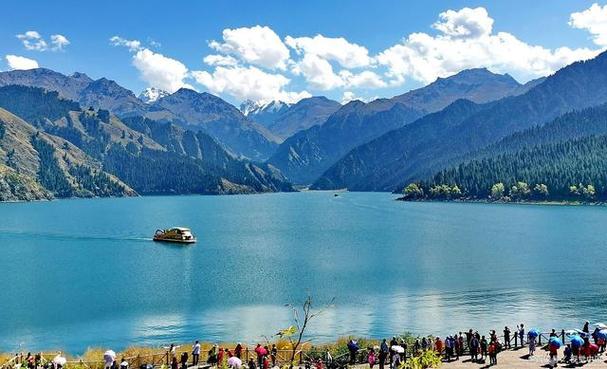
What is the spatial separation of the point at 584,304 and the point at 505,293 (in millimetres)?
12870

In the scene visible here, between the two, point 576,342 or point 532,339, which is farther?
point 532,339

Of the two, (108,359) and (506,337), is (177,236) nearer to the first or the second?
(108,359)

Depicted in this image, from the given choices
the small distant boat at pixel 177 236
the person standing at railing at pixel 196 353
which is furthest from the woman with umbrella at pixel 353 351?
the small distant boat at pixel 177 236

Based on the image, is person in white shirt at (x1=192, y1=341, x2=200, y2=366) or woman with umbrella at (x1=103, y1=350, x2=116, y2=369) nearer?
woman with umbrella at (x1=103, y1=350, x2=116, y2=369)

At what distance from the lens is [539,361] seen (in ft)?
168

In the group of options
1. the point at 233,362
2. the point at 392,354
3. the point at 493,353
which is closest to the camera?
the point at 233,362

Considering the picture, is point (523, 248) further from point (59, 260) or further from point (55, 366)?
point (55, 366)

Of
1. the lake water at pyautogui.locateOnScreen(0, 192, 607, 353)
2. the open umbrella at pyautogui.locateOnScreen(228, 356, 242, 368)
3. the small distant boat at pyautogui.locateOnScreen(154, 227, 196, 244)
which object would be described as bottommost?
the lake water at pyautogui.locateOnScreen(0, 192, 607, 353)

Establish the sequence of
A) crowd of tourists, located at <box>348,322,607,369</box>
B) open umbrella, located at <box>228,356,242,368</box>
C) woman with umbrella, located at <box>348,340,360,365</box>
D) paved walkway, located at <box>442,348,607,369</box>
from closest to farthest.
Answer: open umbrella, located at <box>228,356,242,368</box>
paved walkway, located at <box>442,348,607,369</box>
crowd of tourists, located at <box>348,322,607,369</box>
woman with umbrella, located at <box>348,340,360,365</box>

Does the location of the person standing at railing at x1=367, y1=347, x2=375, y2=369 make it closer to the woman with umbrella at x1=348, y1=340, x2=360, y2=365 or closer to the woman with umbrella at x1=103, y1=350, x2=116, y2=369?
the woman with umbrella at x1=348, y1=340, x2=360, y2=365

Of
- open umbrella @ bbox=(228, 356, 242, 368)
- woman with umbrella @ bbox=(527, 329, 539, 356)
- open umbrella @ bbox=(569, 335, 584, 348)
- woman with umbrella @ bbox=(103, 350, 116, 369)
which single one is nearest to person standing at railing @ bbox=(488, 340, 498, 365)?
woman with umbrella @ bbox=(527, 329, 539, 356)

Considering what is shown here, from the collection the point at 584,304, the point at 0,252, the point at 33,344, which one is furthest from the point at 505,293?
the point at 0,252

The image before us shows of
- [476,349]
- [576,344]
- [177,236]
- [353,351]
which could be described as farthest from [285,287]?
[177,236]

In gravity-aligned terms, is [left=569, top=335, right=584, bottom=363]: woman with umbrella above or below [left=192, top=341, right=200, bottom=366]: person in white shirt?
above
